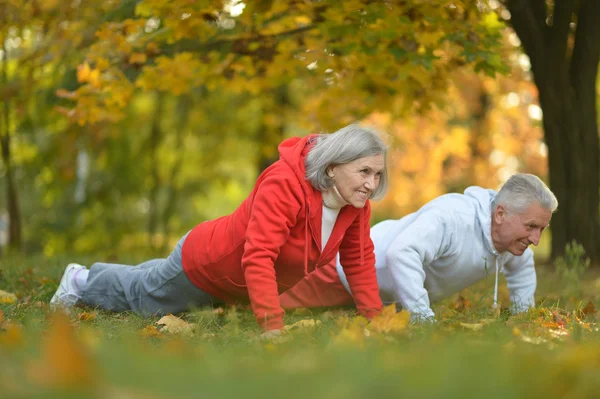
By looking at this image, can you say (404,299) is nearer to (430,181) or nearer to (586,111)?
(586,111)

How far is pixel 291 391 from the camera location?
1.63m

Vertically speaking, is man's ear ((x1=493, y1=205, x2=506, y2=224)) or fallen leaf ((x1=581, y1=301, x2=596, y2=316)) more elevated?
man's ear ((x1=493, y1=205, x2=506, y2=224))

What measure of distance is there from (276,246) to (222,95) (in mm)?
9847

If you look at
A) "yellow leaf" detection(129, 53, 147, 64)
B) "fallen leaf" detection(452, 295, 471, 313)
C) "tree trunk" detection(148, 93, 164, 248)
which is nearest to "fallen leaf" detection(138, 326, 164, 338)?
"fallen leaf" detection(452, 295, 471, 313)

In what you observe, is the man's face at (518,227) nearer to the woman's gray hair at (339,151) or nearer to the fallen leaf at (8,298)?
the woman's gray hair at (339,151)

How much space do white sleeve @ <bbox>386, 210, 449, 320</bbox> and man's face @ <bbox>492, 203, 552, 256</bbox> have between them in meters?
0.32

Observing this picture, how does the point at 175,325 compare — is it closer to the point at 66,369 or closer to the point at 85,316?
the point at 85,316


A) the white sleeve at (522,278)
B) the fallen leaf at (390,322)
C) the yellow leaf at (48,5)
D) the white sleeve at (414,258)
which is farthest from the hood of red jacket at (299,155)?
the yellow leaf at (48,5)

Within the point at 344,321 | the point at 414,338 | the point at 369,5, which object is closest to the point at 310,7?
the point at 369,5

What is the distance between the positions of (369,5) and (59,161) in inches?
289

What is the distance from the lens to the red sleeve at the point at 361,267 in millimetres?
3969

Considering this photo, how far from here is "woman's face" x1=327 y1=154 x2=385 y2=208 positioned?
11.6 feet

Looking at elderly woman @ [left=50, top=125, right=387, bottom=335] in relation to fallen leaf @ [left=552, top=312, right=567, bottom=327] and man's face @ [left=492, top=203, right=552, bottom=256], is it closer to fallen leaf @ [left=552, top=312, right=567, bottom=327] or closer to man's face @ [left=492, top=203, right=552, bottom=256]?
man's face @ [left=492, top=203, right=552, bottom=256]

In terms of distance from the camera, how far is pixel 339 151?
3.53m
